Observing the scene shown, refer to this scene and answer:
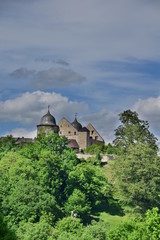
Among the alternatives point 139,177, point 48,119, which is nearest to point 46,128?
point 48,119

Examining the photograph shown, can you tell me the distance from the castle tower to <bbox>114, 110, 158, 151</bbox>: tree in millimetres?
41713

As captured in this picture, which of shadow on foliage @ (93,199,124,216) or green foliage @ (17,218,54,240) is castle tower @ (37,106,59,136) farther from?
green foliage @ (17,218,54,240)

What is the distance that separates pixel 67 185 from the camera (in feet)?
231

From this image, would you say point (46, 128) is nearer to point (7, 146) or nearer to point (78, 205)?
point (7, 146)

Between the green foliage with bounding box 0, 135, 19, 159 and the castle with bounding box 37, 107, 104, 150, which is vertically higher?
the castle with bounding box 37, 107, 104, 150

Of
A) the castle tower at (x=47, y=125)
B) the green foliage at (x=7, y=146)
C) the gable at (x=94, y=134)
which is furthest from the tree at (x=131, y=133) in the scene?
the gable at (x=94, y=134)

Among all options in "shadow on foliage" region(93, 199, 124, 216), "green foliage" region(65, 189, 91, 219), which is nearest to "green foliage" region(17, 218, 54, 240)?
"green foliage" region(65, 189, 91, 219)

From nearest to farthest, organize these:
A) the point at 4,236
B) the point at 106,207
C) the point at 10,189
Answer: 1. the point at 4,236
2. the point at 10,189
3. the point at 106,207

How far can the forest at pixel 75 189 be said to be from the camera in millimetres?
53406

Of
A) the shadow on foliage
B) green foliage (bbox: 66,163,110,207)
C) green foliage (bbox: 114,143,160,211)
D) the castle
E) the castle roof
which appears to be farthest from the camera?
the castle roof

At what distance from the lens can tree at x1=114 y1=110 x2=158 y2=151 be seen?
234ft

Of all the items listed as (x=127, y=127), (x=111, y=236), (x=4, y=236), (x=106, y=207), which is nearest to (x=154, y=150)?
(x=127, y=127)

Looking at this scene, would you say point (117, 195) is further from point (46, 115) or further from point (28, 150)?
point (46, 115)

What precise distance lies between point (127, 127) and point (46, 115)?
4765 centimetres
